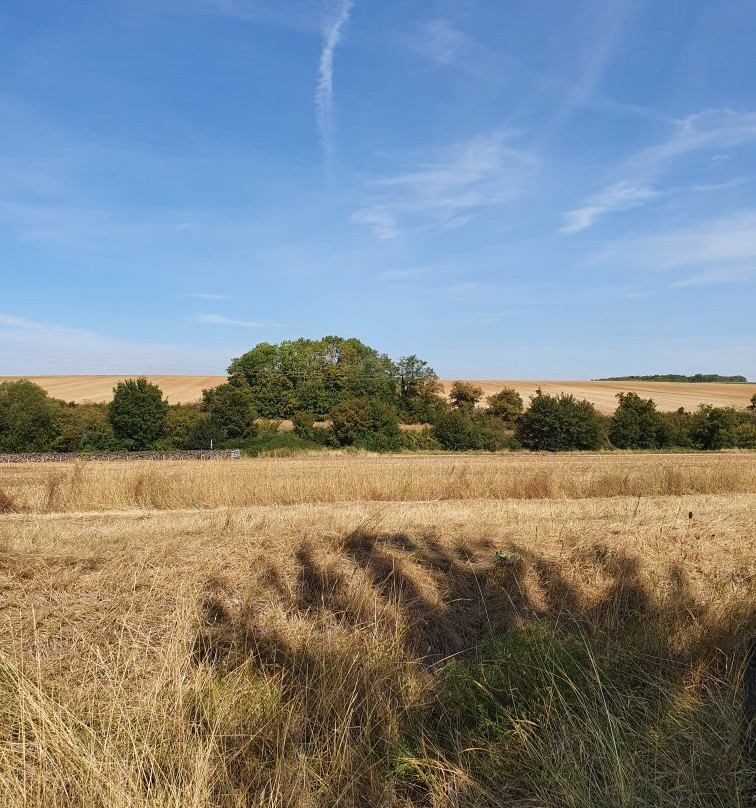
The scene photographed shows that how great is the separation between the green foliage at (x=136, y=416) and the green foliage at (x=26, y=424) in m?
4.58

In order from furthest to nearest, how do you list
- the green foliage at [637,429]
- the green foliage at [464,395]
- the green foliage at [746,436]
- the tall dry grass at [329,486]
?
1. the green foliage at [464,395]
2. the green foliage at [637,429]
3. the green foliage at [746,436]
4. the tall dry grass at [329,486]

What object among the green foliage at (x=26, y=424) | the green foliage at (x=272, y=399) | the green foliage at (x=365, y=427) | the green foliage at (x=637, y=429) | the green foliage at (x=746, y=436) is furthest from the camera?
the green foliage at (x=272, y=399)

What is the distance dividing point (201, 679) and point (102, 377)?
83285 millimetres

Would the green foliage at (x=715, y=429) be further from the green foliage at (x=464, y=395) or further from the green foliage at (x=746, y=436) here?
the green foliage at (x=464, y=395)

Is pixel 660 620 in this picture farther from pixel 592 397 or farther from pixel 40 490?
pixel 592 397

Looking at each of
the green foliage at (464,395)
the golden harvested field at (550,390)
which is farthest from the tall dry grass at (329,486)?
the golden harvested field at (550,390)

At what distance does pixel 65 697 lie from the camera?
14.4 feet

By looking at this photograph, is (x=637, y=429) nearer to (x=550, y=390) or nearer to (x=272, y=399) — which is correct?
(x=550, y=390)

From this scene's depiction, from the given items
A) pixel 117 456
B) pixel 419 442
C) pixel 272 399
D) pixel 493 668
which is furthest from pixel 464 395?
pixel 493 668

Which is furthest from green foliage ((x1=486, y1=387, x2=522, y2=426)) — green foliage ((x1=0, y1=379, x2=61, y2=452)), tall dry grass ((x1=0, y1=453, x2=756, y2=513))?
tall dry grass ((x1=0, y1=453, x2=756, y2=513))

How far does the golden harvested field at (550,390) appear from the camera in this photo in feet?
211

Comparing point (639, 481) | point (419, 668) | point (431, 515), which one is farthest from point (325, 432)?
point (419, 668)

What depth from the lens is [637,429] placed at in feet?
160

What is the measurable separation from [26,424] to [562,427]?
1631 inches
